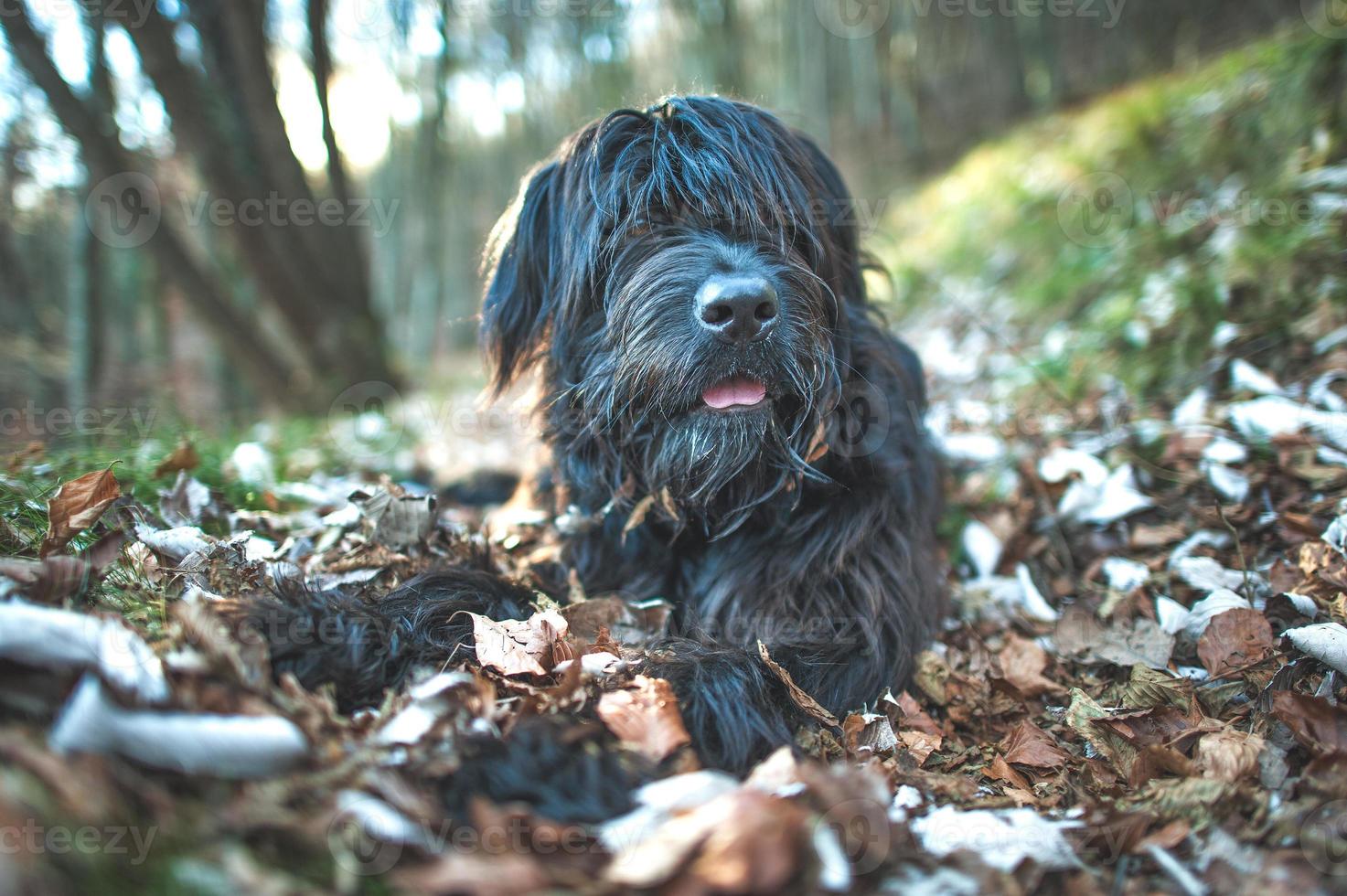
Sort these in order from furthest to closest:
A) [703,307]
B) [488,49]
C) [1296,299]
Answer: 1. [488,49]
2. [1296,299]
3. [703,307]

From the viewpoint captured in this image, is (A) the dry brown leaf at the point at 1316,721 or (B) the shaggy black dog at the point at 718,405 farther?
(B) the shaggy black dog at the point at 718,405

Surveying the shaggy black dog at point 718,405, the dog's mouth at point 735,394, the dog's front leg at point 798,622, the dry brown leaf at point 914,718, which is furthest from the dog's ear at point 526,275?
the dry brown leaf at point 914,718

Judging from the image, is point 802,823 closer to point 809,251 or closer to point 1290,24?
point 809,251

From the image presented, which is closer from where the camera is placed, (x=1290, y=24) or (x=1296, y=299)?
(x=1296, y=299)

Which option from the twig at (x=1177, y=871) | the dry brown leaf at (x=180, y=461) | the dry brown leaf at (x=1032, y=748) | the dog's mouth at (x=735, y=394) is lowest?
the dry brown leaf at (x=1032, y=748)

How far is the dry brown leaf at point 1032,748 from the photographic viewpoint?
196 cm

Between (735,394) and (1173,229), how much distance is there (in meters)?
3.77

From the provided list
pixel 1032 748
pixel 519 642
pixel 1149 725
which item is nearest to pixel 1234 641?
pixel 1149 725

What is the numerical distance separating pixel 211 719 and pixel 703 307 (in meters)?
1.52

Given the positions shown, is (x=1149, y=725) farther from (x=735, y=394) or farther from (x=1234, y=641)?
(x=735, y=394)

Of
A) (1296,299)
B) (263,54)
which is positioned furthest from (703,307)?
(263,54)

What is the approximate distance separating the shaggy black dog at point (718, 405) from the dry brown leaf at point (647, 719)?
0.16 m

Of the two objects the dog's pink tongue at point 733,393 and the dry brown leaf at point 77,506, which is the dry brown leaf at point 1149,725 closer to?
the dog's pink tongue at point 733,393

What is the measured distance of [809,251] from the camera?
2.66 meters
